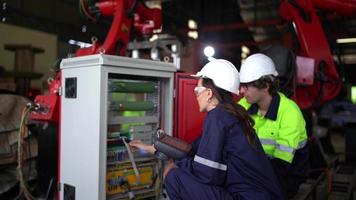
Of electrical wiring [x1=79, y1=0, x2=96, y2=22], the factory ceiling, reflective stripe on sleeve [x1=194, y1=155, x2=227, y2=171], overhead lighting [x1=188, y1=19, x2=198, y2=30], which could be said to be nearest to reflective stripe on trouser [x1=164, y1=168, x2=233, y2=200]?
reflective stripe on sleeve [x1=194, y1=155, x2=227, y2=171]

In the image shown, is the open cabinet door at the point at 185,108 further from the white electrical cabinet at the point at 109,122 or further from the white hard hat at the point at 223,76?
the white hard hat at the point at 223,76

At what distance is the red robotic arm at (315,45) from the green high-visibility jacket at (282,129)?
1.45 metres

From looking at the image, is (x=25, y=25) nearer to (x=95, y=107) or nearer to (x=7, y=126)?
(x=7, y=126)

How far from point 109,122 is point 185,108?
2.10 ft

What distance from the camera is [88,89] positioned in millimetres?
2111

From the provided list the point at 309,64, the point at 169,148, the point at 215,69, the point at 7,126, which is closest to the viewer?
the point at 215,69

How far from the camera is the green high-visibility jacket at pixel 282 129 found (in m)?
2.28

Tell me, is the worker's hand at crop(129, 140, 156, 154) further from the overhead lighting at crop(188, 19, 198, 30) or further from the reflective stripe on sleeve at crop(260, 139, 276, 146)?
Result: the overhead lighting at crop(188, 19, 198, 30)

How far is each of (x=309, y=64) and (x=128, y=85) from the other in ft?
6.53

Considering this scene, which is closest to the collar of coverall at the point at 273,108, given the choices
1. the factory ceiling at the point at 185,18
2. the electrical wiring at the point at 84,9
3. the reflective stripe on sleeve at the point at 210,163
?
the reflective stripe on sleeve at the point at 210,163

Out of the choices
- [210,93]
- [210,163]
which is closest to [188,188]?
[210,163]

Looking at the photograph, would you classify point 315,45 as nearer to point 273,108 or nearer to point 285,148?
point 273,108

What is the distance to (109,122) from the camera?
2.21m

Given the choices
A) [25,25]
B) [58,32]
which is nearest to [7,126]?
[25,25]
